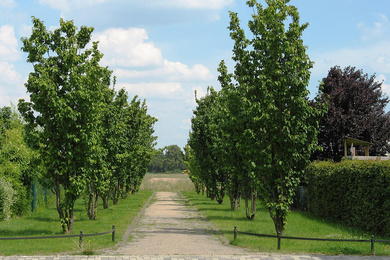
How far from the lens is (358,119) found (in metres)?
35.7

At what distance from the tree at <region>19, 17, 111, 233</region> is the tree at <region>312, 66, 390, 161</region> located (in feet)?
77.1

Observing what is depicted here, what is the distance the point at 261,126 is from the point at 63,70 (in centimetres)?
668

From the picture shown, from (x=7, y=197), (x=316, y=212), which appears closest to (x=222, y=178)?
(x=316, y=212)

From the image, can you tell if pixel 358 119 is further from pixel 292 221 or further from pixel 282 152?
pixel 282 152

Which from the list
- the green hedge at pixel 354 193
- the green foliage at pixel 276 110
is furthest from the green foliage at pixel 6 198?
the green hedge at pixel 354 193

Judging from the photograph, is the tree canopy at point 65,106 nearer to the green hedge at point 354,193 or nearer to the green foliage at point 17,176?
the green foliage at point 17,176

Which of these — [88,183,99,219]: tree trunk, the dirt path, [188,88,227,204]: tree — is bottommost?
the dirt path

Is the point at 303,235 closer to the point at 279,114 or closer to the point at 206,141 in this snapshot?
the point at 279,114

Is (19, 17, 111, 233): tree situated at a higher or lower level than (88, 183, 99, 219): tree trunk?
higher

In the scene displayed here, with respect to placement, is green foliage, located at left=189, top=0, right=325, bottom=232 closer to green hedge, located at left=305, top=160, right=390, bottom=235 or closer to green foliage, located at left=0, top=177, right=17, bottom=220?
green hedge, located at left=305, top=160, right=390, bottom=235

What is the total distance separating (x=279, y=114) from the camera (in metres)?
14.8

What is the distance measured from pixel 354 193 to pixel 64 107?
1081 cm

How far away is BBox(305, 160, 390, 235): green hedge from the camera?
50.2 feet

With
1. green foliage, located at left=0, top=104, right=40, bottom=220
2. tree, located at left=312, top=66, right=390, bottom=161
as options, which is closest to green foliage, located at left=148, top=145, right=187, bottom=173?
tree, located at left=312, top=66, right=390, bottom=161
